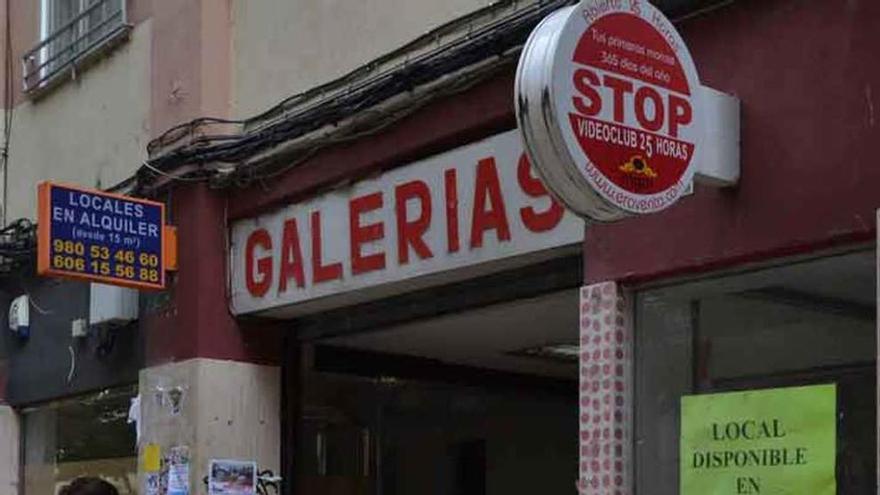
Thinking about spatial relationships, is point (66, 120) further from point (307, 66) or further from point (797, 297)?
point (797, 297)

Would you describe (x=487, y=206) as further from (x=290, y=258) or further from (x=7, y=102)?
(x=7, y=102)

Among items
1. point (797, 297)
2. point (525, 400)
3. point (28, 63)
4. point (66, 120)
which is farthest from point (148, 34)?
point (797, 297)

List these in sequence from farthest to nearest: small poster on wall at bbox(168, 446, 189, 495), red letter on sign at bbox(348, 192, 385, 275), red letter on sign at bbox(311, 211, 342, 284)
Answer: small poster on wall at bbox(168, 446, 189, 495) < red letter on sign at bbox(311, 211, 342, 284) < red letter on sign at bbox(348, 192, 385, 275)

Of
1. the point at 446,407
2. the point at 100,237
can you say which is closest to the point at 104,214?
the point at 100,237

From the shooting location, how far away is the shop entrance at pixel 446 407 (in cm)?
848

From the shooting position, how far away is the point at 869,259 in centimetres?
502

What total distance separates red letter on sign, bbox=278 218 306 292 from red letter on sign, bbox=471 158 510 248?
1523mm

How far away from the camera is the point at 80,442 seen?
10.0 meters

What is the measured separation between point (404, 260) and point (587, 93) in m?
2.59

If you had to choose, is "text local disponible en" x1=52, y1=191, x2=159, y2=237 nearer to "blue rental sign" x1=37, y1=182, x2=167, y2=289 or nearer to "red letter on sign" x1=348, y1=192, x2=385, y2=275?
"blue rental sign" x1=37, y1=182, x2=167, y2=289

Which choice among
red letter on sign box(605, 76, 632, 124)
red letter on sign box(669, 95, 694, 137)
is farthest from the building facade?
→ red letter on sign box(605, 76, 632, 124)

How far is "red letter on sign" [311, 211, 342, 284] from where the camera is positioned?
7.77m

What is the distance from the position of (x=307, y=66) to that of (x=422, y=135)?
Result: 1.31 meters

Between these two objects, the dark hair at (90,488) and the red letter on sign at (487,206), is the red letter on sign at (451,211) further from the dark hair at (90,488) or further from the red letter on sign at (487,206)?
the dark hair at (90,488)
